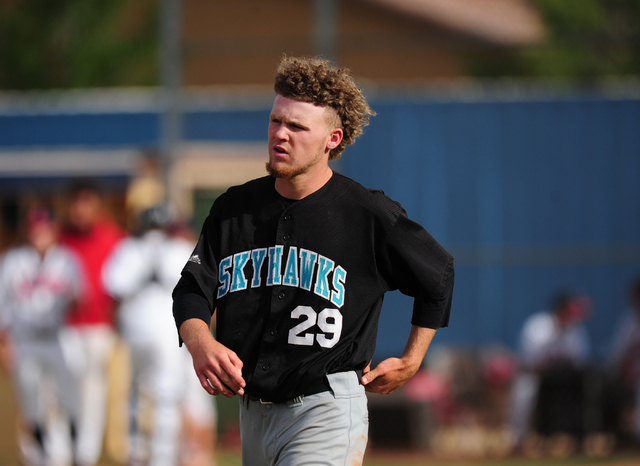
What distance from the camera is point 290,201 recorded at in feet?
11.3

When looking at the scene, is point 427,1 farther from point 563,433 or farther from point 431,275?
point 431,275

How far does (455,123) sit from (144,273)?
268 inches

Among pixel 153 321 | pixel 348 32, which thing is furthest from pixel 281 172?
pixel 348 32

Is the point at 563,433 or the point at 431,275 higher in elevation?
the point at 431,275

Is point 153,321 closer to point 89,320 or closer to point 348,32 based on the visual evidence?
point 89,320

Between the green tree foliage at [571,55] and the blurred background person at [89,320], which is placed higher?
the green tree foliage at [571,55]

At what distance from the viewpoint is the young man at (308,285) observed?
3.28m

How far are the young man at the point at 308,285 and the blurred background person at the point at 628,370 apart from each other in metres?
8.65

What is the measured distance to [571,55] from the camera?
2741 centimetres

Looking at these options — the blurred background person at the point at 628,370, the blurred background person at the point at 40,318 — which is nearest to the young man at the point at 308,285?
the blurred background person at the point at 40,318

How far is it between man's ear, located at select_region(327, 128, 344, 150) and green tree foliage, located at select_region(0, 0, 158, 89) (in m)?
24.4

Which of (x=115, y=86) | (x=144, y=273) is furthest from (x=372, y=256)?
(x=115, y=86)

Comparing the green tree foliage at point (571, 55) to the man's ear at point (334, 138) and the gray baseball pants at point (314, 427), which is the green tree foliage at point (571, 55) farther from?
the gray baseball pants at point (314, 427)

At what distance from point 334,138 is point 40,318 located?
16.4ft
